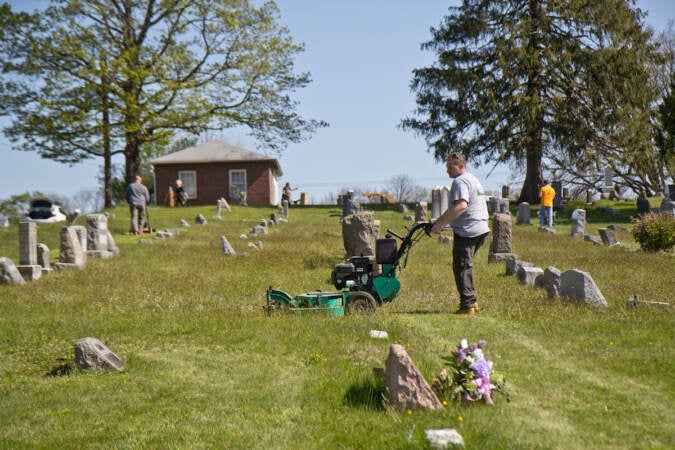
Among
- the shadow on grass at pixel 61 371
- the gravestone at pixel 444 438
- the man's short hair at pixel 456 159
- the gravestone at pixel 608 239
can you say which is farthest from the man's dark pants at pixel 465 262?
the gravestone at pixel 608 239

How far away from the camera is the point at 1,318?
10.0 meters

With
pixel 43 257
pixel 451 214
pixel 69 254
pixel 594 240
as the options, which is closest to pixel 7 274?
pixel 43 257

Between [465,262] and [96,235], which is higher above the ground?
[465,262]

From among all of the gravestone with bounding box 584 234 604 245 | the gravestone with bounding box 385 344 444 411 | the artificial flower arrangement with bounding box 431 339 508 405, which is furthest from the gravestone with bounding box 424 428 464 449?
the gravestone with bounding box 584 234 604 245

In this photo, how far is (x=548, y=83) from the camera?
34.8 meters

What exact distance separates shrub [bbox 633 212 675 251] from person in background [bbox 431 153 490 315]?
1128cm

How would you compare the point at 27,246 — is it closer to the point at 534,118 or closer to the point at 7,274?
the point at 7,274

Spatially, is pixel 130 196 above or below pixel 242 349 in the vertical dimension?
above

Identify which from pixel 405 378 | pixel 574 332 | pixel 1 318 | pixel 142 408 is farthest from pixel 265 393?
pixel 1 318

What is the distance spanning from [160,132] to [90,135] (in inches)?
153

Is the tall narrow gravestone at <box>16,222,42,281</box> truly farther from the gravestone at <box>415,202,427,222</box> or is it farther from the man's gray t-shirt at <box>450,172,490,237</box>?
the gravestone at <box>415,202,427,222</box>

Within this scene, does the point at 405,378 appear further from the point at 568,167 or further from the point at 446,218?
the point at 568,167

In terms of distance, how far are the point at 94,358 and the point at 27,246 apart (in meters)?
9.26

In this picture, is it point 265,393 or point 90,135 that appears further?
point 90,135
